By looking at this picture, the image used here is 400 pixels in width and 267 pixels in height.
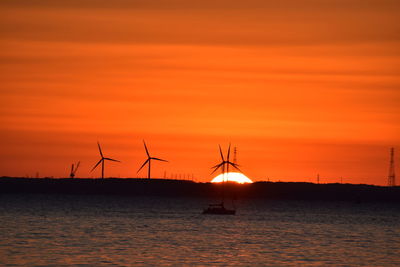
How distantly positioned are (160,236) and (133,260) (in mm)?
42778

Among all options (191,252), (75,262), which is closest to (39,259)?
(75,262)

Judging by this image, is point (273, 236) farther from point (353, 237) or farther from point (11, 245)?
point (11, 245)

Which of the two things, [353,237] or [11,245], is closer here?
[11,245]

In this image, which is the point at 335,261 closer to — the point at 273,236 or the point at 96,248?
the point at 96,248

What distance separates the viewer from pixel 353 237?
15475cm

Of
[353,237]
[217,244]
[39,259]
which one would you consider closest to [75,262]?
[39,259]

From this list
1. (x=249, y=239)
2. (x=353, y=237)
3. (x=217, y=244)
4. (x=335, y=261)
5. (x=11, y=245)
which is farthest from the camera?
(x=353, y=237)

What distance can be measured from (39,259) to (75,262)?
15.9ft

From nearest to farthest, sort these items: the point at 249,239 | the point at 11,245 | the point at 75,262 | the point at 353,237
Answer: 1. the point at 75,262
2. the point at 11,245
3. the point at 249,239
4. the point at 353,237

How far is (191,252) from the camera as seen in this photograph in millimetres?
111750

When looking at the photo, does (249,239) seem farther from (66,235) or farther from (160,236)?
(66,235)

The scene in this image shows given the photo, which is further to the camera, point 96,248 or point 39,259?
point 96,248

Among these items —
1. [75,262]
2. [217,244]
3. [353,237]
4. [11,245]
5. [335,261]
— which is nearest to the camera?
[75,262]

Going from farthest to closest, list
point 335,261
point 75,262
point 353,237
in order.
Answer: point 353,237
point 335,261
point 75,262
